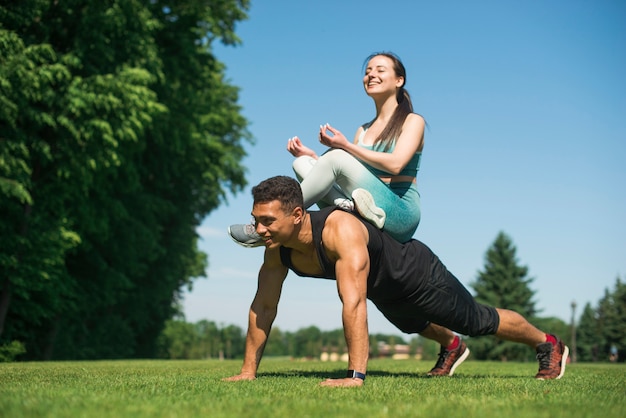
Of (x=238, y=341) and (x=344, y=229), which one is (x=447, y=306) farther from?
(x=238, y=341)

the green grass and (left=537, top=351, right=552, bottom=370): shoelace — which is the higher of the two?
(left=537, top=351, right=552, bottom=370): shoelace

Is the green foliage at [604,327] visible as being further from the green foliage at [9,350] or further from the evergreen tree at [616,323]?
the green foliage at [9,350]

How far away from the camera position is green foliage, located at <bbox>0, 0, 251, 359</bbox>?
16.4m

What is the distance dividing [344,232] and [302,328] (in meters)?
176

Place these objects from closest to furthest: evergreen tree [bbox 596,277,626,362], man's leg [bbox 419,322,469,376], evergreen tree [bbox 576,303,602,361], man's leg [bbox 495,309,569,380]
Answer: man's leg [bbox 495,309,569,380] → man's leg [bbox 419,322,469,376] → evergreen tree [bbox 596,277,626,362] → evergreen tree [bbox 576,303,602,361]

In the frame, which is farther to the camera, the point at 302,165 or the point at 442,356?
the point at 442,356

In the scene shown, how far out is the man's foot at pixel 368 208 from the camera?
533 centimetres

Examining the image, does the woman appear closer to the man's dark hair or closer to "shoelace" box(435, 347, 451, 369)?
the man's dark hair

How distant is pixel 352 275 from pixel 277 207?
29.0 inches

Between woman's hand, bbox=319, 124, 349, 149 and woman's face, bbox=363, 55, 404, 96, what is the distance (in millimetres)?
999

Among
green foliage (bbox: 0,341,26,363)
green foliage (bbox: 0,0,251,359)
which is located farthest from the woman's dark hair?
green foliage (bbox: 0,341,26,363)

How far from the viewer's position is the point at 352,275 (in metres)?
5.12

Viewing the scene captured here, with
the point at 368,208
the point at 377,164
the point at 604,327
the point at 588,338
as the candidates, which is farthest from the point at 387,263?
the point at 588,338

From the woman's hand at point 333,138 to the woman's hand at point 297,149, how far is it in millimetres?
569
